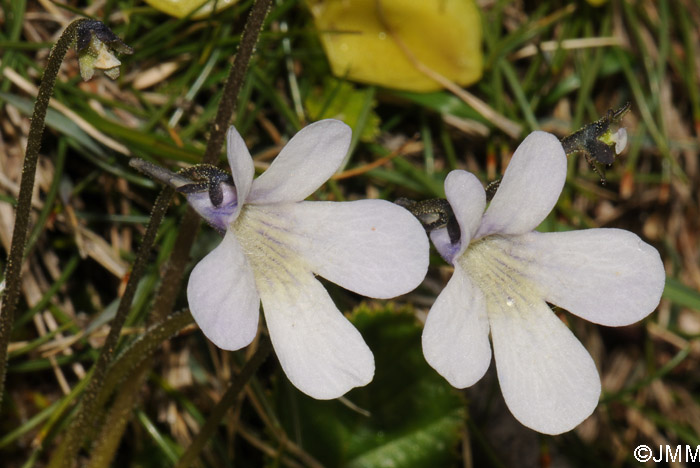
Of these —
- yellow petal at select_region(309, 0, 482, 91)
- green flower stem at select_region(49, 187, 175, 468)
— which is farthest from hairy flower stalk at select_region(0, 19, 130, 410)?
yellow petal at select_region(309, 0, 482, 91)

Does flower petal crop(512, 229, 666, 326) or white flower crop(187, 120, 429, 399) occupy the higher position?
white flower crop(187, 120, 429, 399)

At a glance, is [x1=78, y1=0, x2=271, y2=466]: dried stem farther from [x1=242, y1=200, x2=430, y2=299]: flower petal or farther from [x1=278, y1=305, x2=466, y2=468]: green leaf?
[x1=278, y1=305, x2=466, y2=468]: green leaf

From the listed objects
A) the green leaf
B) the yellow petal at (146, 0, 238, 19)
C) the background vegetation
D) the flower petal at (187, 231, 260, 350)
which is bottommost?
the green leaf

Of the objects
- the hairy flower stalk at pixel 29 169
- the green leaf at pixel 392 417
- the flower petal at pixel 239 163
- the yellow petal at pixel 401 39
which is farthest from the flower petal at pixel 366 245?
the yellow petal at pixel 401 39

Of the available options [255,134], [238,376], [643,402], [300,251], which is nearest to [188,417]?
[238,376]

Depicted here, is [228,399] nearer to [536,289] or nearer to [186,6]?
[536,289]

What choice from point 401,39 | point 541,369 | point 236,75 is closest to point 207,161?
point 236,75
